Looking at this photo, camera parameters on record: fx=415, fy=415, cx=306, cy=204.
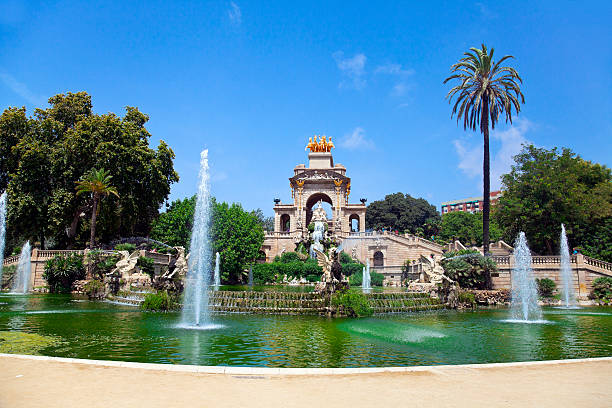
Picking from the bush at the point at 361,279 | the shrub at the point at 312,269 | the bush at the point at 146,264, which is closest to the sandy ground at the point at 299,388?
the bush at the point at 146,264

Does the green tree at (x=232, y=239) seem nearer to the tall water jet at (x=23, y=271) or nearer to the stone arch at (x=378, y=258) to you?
the tall water jet at (x=23, y=271)

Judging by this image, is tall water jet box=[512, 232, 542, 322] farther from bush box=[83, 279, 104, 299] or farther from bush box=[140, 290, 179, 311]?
bush box=[83, 279, 104, 299]

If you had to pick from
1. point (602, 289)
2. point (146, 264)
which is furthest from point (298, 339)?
point (602, 289)

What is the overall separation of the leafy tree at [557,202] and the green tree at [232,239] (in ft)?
78.7

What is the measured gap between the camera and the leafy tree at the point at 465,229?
61.0 metres

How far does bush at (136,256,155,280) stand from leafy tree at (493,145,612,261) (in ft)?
97.3

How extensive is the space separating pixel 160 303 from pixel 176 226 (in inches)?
930

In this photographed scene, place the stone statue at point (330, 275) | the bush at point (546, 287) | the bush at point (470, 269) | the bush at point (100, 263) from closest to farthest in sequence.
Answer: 1. the stone statue at point (330, 275)
2. the bush at point (470, 269)
3. the bush at point (546, 287)
4. the bush at point (100, 263)

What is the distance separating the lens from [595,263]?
27438mm

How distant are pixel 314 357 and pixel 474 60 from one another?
91.9ft

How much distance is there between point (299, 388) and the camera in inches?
231

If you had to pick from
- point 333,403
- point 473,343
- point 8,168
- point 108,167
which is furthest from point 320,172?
point 333,403

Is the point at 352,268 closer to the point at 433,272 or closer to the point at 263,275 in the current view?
the point at 263,275

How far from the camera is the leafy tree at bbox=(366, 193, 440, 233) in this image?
84438mm
